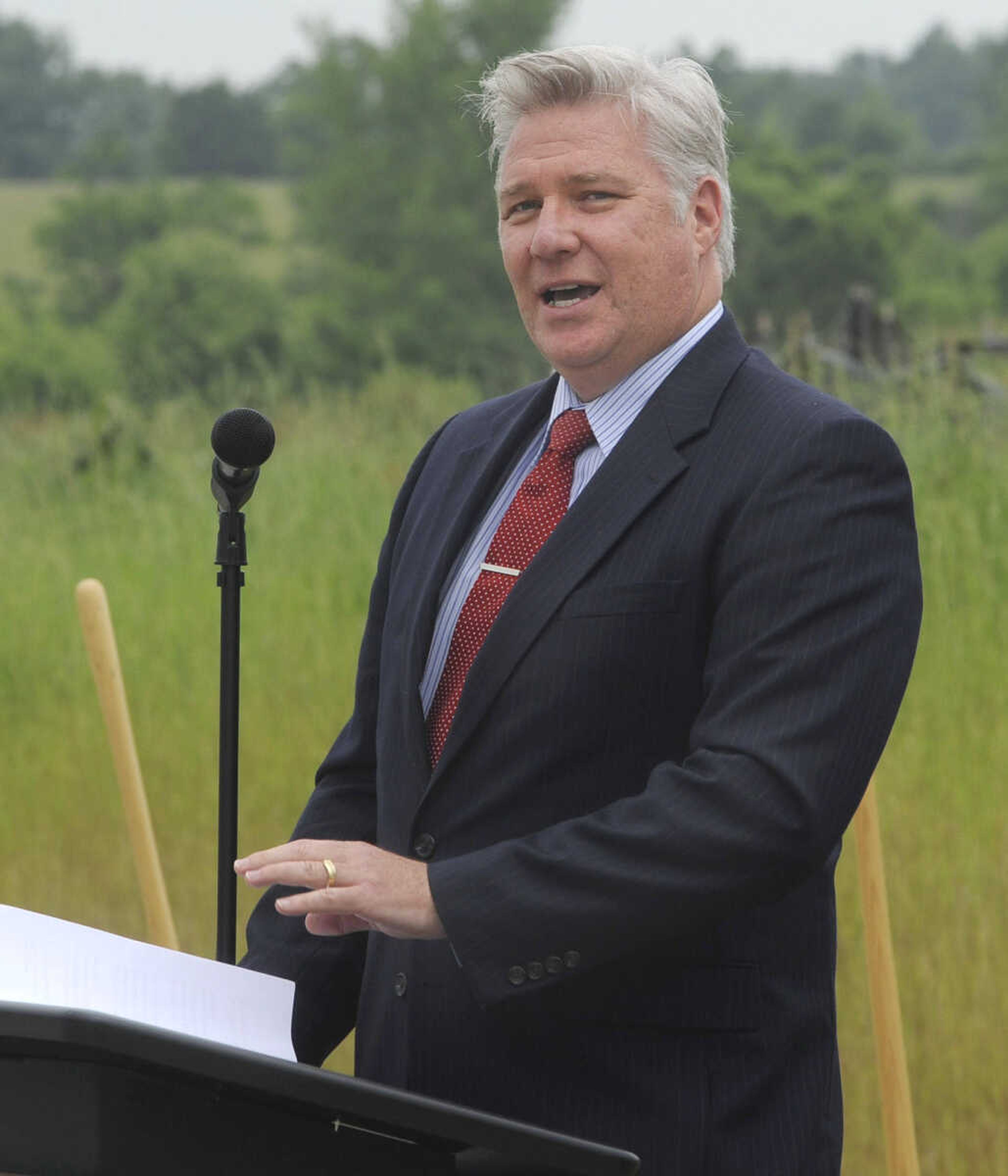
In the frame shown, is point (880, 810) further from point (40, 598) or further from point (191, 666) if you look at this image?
point (40, 598)

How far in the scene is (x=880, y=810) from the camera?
3717mm

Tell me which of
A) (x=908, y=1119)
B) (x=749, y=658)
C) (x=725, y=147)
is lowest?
(x=908, y=1119)

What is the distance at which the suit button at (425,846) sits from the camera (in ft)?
5.06

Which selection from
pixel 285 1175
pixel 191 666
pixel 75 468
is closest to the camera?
pixel 285 1175

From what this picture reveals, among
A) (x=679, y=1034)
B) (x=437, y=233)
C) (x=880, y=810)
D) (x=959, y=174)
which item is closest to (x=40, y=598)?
(x=880, y=810)

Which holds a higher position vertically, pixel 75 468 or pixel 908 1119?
pixel 75 468

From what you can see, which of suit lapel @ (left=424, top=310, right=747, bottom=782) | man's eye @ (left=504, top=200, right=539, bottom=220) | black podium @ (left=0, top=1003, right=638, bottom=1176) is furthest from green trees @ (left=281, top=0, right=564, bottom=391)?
black podium @ (left=0, top=1003, right=638, bottom=1176)

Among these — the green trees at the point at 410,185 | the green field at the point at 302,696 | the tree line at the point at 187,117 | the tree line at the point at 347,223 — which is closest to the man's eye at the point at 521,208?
the green field at the point at 302,696

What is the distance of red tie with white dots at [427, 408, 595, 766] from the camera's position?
160 cm

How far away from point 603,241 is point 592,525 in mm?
294

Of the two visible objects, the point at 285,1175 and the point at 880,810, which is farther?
the point at 880,810

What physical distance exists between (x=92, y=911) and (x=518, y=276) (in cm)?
341

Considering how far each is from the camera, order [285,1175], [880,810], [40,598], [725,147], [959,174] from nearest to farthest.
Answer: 1. [285,1175]
2. [725,147]
3. [880,810]
4. [40,598]
5. [959,174]

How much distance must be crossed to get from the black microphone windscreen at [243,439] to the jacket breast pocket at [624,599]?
0.37m
